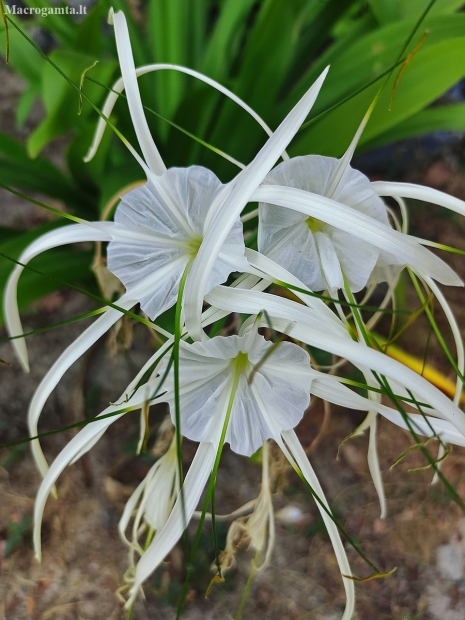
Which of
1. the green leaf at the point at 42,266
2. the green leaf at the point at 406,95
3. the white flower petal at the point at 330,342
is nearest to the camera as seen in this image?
the white flower petal at the point at 330,342

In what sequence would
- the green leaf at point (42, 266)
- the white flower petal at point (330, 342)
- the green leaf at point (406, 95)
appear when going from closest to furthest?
the white flower petal at point (330, 342), the green leaf at point (406, 95), the green leaf at point (42, 266)

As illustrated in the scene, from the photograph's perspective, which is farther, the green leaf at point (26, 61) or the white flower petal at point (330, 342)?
the green leaf at point (26, 61)

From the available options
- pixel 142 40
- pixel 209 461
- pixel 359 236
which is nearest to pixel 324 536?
pixel 209 461

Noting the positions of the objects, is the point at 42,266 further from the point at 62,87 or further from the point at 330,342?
the point at 330,342

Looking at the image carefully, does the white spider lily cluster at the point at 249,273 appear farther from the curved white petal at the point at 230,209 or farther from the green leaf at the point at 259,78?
the green leaf at the point at 259,78

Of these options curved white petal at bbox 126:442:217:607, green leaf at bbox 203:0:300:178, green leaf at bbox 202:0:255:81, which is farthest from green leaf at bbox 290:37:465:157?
curved white petal at bbox 126:442:217:607

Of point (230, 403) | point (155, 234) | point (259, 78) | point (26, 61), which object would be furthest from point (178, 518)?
point (26, 61)

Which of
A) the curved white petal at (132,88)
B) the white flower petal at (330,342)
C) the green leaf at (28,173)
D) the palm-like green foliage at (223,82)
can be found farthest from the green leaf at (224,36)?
the white flower petal at (330,342)

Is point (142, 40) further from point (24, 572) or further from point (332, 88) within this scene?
point (24, 572)
